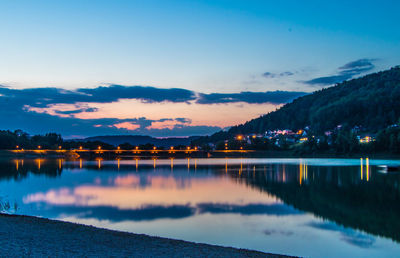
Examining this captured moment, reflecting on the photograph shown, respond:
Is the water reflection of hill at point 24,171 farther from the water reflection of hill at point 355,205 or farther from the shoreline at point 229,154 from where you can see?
the shoreline at point 229,154

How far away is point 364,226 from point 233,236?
4.91 meters

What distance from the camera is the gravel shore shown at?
8250 millimetres

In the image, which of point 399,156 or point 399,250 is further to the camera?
point 399,156

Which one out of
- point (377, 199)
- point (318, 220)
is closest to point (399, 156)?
point (377, 199)

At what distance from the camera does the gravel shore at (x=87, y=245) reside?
825cm

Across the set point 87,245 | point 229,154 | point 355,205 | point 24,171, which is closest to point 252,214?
point 355,205

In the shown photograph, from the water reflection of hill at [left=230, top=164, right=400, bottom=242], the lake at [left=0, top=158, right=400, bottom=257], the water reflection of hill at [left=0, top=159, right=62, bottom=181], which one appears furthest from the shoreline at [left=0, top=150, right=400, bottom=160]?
the lake at [left=0, top=158, right=400, bottom=257]

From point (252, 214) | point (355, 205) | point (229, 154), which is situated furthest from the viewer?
point (229, 154)

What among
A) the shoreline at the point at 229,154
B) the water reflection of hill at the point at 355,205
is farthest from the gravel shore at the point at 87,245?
the shoreline at the point at 229,154

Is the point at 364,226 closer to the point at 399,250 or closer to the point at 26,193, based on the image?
the point at 399,250

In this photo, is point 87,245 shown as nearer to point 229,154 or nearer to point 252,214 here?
point 252,214

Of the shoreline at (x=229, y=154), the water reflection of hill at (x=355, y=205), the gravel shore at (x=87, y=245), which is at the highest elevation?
Answer: the gravel shore at (x=87, y=245)

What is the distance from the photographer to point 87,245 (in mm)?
9148

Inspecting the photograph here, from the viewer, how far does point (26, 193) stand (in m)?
24.4
